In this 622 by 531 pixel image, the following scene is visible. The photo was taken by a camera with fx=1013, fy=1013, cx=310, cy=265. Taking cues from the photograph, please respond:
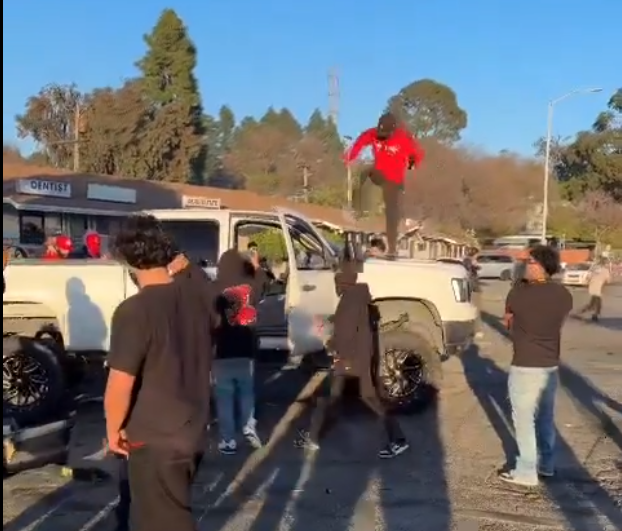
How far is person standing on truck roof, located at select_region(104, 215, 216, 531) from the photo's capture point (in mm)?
3938

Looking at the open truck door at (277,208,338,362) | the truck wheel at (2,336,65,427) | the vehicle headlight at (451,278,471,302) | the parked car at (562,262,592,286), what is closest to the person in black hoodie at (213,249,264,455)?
the open truck door at (277,208,338,362)

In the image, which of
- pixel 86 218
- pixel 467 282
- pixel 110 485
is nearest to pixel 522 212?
pixel 86 218

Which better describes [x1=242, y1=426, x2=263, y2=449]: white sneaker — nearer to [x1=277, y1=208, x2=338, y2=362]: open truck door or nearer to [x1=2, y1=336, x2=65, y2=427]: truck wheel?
[x1=277, y1=208, x2=338, y2=362]: open truck door

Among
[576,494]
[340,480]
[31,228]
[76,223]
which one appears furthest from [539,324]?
[76,223]

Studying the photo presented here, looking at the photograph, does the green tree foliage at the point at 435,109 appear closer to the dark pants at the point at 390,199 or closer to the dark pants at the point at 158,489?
the dark pants at the point at 390,199

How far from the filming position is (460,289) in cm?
1102

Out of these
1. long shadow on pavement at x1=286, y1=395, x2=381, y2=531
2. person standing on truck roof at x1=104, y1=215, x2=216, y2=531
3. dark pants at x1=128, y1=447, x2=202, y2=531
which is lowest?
long shadow on pavement at x1=286, y1=395, x2=381, y2=531

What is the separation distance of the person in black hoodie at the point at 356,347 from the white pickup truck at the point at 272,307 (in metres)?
0.43

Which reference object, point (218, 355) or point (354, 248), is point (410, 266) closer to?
point (354, 248)

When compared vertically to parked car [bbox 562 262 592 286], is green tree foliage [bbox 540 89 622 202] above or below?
above

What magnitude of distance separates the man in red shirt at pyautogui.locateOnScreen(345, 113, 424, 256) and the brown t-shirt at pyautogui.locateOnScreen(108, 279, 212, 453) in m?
8.00

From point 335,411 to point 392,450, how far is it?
780 millimetres

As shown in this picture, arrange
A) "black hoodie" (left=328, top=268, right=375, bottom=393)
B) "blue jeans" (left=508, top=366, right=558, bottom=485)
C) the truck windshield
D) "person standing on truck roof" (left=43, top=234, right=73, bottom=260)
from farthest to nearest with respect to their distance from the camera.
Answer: "person standing on truck roof" (left=43, top=234, right=73, bottom=260), the truck windshield, "black hoodie" (left=328, top=268, right=375, bottom=393), "blue jeans" (left=508, top=366, right=558, bottom=485)

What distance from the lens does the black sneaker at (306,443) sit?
880 cm
